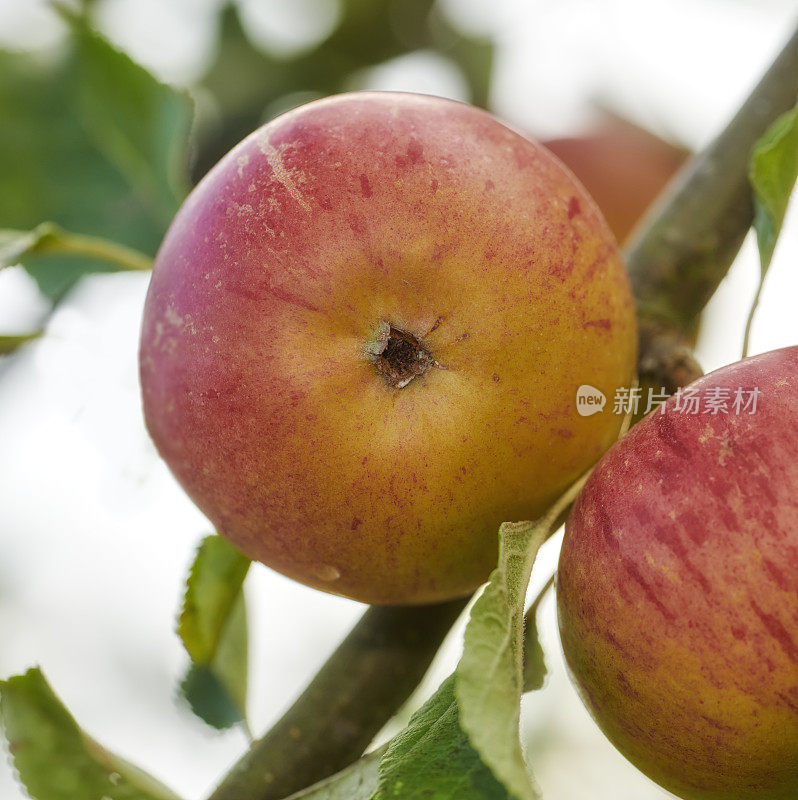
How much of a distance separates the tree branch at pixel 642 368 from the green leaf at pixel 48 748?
4.2 inches

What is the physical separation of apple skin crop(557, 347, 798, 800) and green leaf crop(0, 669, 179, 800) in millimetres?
419

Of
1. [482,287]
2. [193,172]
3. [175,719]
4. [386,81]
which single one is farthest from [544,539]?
[175,719]

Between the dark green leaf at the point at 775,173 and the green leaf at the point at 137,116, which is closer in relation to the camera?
the dark green leaf at the point at 775,173

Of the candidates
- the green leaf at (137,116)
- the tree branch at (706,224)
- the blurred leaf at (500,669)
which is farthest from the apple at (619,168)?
the blurred leaf at (500,669)

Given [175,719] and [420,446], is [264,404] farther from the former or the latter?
[175,719]

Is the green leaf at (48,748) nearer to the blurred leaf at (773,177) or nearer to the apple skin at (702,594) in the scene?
the apple skin at (702,594)

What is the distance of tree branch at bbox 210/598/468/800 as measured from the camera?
0.85m

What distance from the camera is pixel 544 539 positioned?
27.8 inches

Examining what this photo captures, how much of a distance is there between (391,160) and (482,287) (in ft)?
0.35

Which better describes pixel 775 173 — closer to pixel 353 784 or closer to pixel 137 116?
pixel 353 784

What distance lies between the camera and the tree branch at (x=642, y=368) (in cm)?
86

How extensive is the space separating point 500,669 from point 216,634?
Answer: 0.43 metres

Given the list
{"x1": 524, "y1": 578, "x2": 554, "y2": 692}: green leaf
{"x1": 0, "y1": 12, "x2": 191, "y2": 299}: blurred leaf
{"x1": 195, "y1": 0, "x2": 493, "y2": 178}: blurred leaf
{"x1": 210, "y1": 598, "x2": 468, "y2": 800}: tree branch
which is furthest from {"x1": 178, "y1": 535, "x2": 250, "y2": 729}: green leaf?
{"x1": 195, "y1": 0, "x2": 493, "y2": 178}: blurred leaf

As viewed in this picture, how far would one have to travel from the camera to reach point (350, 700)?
2.88 feet
